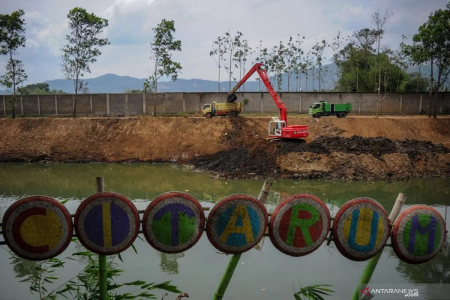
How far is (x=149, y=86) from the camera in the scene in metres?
31.5

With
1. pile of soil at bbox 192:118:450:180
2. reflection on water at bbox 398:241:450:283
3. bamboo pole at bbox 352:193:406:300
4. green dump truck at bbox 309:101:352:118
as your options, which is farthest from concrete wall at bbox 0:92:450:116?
bamboo pole at bbox 352:193:406:300

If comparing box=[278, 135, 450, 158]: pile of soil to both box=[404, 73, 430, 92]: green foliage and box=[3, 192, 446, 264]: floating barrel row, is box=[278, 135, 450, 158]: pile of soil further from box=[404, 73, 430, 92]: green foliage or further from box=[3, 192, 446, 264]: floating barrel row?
box=[404, 73, 430, 92]: green foliage

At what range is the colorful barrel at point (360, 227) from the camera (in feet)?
12.8

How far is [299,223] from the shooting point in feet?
12.7

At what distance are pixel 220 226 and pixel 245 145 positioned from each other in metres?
19.5

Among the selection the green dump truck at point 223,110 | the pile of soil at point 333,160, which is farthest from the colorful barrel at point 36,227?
the green dump truck at point 223,110

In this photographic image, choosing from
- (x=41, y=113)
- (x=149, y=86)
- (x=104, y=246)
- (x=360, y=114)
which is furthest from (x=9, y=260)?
(x=360, y=114)

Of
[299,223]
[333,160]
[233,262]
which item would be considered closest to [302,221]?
[299,223]

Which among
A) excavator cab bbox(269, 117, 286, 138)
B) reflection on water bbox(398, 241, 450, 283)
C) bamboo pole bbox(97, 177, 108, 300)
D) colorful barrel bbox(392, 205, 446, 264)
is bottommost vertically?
reflection on water bbox(398, 241, 450, 283)

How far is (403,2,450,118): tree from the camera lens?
2745cm

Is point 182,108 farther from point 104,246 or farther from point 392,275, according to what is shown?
point 104,246

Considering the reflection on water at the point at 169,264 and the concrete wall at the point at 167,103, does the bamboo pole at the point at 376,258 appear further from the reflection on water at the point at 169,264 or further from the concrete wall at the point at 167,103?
the concrete wall at the point at 167,103

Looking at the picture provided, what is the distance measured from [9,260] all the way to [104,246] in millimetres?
5865

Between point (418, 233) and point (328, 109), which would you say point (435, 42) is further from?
point (418, 233)
